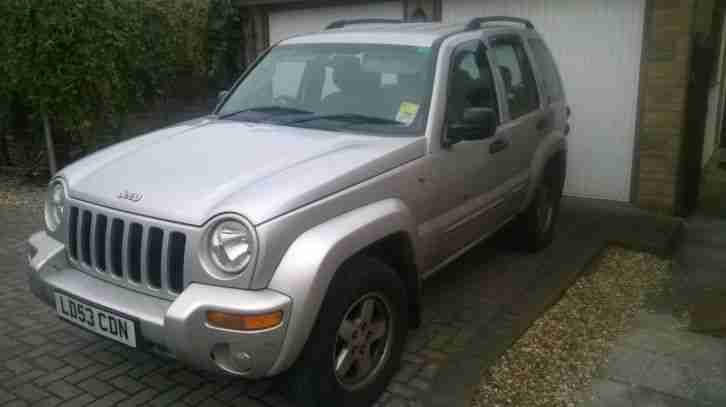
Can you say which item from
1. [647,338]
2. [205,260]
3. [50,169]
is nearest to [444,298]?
[647,338]

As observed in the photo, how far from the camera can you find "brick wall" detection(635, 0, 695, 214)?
6.68 metres

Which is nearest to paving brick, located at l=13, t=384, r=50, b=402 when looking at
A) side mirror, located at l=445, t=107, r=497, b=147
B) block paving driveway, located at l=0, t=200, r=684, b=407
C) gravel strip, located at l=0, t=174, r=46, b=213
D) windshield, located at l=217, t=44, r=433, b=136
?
block paving driveway, located at l=0, t=200, r=684, b=407

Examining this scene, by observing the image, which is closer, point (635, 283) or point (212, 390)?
A: point (212, 390)

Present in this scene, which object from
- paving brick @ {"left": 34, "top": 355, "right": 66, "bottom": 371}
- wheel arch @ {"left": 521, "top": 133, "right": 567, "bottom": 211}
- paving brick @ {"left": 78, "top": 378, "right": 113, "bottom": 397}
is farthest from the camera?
wheel arch @ {"left": 521, "top": 133, "right": 567, "bottom": 211}

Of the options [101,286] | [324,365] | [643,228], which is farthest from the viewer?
[643,228]

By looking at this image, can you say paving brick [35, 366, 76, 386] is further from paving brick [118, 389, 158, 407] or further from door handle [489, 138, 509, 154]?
door handle [489, 138, 509, 154]

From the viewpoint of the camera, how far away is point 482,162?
4480mm

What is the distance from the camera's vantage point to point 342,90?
422 centimetres

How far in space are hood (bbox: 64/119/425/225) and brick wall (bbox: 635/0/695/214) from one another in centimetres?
423

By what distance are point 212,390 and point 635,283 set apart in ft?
11.8

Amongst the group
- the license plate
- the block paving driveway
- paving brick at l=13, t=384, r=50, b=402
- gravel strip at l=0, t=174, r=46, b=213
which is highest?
the license plate

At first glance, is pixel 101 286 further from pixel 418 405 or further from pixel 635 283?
pixel 635 283

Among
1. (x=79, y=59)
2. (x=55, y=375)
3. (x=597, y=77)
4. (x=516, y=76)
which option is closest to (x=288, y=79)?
(x=516, y=76)

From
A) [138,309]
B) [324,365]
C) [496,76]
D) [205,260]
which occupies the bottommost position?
[324,365]
